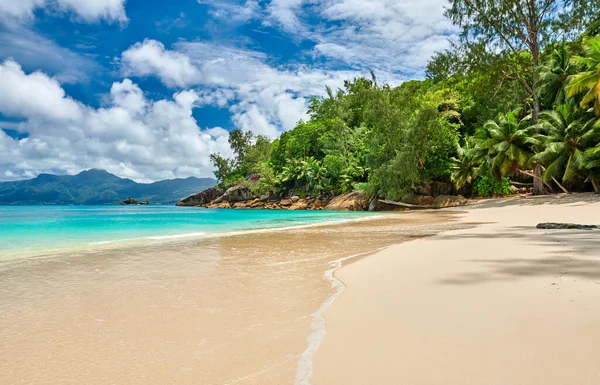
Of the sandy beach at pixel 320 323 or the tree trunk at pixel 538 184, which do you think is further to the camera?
the tree trunk at pixel 538 184

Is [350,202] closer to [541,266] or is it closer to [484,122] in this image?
[484,122]

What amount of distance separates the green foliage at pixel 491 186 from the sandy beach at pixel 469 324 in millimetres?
26173

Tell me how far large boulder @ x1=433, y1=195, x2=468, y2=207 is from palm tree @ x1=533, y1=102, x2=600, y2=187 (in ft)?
26.0

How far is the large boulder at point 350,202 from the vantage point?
1453 inches

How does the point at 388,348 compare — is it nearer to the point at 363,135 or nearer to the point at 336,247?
the point at 336,247

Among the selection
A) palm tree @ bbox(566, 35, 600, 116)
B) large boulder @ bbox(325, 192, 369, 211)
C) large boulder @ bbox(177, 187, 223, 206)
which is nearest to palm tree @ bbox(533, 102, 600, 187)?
palm tree @ bbox(566, 35, 600, 116)

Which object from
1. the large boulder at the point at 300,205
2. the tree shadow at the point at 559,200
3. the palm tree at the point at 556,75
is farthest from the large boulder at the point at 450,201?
the large boulder at the point at 300,205

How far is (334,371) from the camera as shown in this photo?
6.31ft

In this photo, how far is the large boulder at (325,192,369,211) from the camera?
121 feet

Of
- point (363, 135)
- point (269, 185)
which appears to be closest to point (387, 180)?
point (363, 135)

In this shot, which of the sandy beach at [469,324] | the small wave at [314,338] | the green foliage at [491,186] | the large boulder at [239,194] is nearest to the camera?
the sandy beach at [469,324]

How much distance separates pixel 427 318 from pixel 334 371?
1.11 metres

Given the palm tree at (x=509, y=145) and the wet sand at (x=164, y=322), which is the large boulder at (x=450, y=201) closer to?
the palm tree at (x=509, y=145)

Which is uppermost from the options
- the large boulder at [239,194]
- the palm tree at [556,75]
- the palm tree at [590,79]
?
the palm tree at [556,75]
